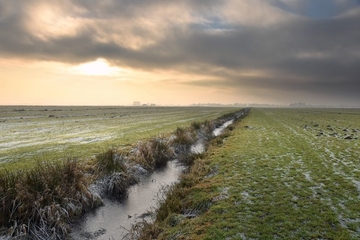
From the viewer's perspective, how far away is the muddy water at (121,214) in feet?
29.3

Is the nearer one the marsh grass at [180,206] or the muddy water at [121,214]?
the marsh grass at [180,206]

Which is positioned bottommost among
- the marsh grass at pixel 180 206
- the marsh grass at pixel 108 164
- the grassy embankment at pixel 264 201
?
the marsh grass at pixel 180 206

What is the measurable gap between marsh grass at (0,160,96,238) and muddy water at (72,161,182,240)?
0.63 m

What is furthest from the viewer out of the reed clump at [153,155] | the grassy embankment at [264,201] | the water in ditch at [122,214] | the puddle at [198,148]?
the puddle at [198,148]

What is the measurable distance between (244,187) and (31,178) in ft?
30.9

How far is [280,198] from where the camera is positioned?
10.3 meters

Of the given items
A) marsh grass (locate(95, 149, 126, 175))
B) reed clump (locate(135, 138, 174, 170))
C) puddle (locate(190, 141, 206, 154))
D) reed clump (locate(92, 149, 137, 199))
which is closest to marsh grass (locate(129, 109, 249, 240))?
reed clump (locate(92, 149, 137, 199))

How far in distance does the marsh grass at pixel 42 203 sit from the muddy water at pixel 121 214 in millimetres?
632

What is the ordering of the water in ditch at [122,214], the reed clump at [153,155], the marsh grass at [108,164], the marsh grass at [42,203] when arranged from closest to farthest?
the marsh grass at [42,203], the water in ditch at [122,214], the marsh grass at [108,164], the reed clump at [153,155]

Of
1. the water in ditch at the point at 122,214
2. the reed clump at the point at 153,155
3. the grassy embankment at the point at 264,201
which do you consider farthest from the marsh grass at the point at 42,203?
the reed clump at the point at 153,155

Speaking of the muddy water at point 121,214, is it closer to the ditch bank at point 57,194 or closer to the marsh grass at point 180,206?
the ditch bank at point 57,194

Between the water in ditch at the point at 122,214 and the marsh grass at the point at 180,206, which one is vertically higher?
the marsh grass at the point at 180,206

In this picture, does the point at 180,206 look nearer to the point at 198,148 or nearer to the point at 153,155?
the point at 153,155

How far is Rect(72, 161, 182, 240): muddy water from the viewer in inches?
352
